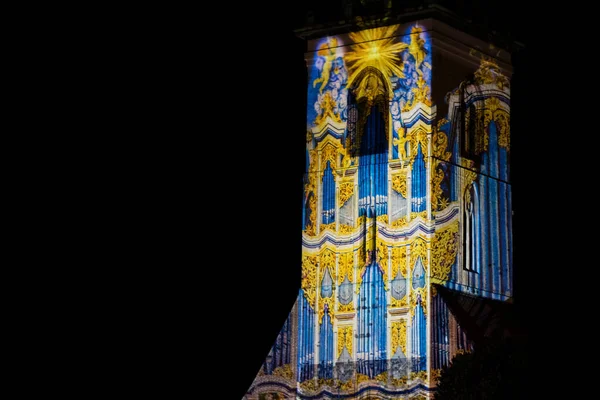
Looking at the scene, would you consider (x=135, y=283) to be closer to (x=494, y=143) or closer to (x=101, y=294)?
(x=101, y=294)

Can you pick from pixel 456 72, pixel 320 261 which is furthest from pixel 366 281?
pixel 456 72

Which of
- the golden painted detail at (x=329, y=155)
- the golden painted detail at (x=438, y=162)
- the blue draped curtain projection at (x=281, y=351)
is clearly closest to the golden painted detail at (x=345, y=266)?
the blue draped curtain projection at (x=281, y=351)

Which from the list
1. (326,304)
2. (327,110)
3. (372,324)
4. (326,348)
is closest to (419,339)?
(372,324)

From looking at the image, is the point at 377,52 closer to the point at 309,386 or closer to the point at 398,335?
the point at 398,335

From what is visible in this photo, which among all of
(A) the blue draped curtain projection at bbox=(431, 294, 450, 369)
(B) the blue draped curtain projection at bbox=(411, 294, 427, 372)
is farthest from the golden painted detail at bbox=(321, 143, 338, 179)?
(A) the blue draped curtain projection at bbox=(431, 294, 450, 369)

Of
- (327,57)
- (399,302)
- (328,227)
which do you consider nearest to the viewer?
(399,302)

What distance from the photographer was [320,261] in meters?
31.2

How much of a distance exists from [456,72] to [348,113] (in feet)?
5.36

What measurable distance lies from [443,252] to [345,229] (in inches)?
60.9

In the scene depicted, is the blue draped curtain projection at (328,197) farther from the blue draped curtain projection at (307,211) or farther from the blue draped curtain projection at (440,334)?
the blue draped curtain projection at (440,334)

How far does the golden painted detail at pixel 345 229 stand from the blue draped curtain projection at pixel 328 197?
0.18m

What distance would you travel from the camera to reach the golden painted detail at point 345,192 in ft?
102

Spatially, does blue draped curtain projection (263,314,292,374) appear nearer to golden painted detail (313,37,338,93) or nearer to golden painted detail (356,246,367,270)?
golden painted detail (356,246,367,270)

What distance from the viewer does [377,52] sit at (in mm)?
31125
